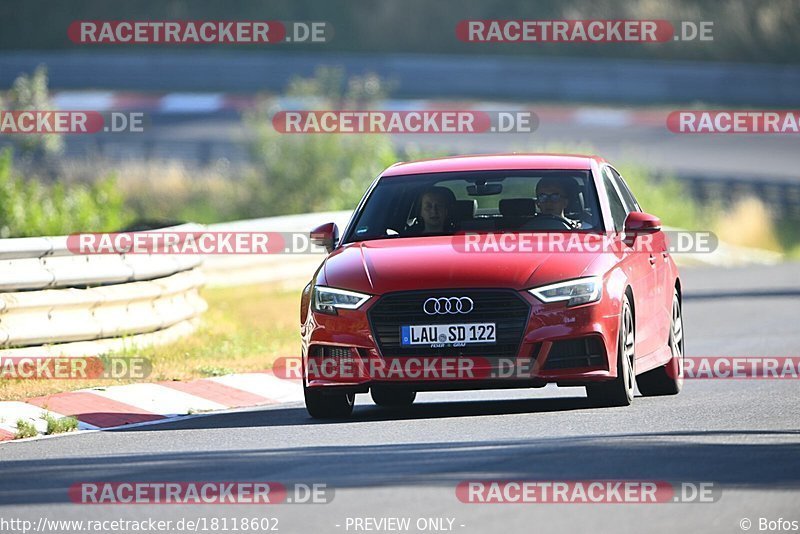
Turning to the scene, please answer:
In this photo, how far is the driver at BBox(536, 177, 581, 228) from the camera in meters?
12.0

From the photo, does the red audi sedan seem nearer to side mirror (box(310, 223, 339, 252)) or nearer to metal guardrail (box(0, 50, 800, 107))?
side mirror (box(310, 223, 339, 252))

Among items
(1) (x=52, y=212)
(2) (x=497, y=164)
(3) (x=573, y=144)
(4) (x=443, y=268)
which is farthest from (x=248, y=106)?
(4) (x=443, y=268)

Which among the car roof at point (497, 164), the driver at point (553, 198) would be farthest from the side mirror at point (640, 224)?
the car roof at point (497, 164)

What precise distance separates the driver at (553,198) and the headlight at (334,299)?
1556 millimetres

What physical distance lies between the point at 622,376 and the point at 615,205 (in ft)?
5.53

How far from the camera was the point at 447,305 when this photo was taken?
10867mm

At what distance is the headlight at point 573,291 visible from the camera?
428 inches

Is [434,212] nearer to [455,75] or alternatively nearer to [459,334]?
[459,334]

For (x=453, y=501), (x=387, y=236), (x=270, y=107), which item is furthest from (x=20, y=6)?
(x=453, y=501)

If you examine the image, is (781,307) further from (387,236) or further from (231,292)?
(387,236)

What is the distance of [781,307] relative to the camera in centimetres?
2111

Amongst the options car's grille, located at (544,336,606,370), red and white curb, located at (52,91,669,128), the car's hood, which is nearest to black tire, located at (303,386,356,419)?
the car's hood

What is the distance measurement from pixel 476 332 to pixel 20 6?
48060 mm

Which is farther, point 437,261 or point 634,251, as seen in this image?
point 634,251
